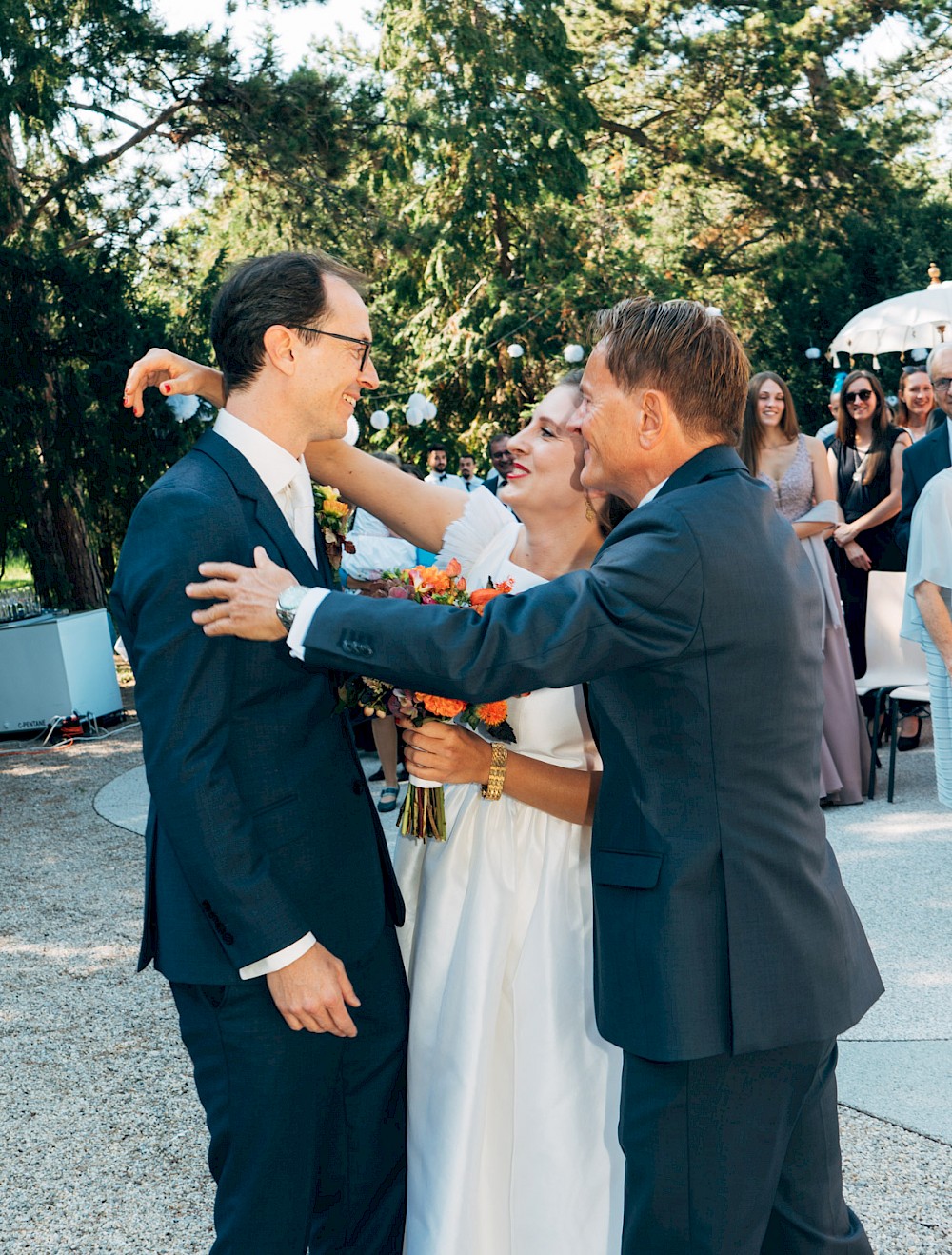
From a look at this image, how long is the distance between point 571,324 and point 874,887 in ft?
57.5

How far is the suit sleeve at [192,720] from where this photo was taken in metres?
2.12

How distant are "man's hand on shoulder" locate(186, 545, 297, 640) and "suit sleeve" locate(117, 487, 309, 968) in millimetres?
51

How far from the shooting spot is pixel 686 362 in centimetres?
211

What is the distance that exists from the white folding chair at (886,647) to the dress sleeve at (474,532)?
471cm

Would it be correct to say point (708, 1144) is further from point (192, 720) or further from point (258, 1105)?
point (192, 720)

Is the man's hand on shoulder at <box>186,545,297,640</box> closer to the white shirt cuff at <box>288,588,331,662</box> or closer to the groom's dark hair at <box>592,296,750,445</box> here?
the white shirt cuff at <box>288,588,331,662</box>

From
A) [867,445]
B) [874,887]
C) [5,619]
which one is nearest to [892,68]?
[867,445]

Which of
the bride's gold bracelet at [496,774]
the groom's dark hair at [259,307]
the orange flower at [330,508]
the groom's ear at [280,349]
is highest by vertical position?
the groom's dark hair at [259,307]

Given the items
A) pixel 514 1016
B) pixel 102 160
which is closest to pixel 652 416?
pixel 514 1016

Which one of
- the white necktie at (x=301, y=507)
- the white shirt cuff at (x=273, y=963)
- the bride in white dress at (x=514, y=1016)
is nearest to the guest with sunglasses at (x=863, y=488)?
the bride in white dress at (x=514, y=1016)

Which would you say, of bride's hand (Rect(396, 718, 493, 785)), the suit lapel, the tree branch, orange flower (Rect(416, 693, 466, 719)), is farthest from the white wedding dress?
the tree branch

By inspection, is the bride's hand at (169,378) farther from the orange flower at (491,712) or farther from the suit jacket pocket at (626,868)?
the suit jacket pocket at (626,868)

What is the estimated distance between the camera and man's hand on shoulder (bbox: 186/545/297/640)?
208 centimetres

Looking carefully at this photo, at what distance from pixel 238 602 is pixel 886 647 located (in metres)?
6.09
